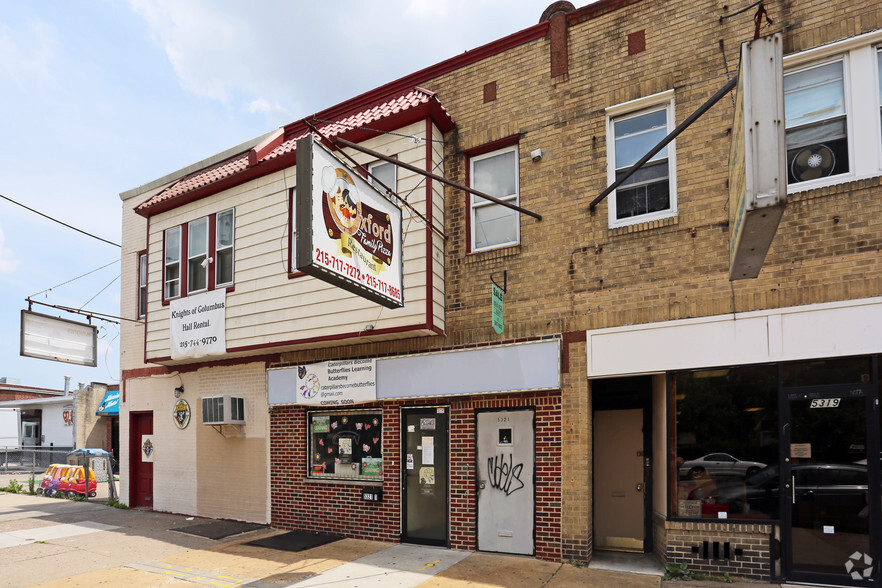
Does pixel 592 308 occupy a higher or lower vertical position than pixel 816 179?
lower

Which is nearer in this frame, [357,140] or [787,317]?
[787,317]

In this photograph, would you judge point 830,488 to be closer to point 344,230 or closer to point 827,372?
point 827,372

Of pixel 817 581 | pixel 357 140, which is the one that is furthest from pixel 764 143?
pixel 357 140

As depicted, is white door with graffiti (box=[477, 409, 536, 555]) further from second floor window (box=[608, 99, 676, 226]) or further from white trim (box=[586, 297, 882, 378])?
second floor window (box=[608, 99, 676, 226])

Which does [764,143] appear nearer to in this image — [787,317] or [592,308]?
[787,317]

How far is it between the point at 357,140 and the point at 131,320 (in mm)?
8209

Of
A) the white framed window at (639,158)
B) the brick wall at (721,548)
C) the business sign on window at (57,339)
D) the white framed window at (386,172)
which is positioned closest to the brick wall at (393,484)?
the brick wall at (721,548)

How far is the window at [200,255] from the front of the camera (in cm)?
1207

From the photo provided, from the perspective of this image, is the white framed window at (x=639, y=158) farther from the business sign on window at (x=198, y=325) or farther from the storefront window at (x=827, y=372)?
the business sign on window at (x=198, y=325)

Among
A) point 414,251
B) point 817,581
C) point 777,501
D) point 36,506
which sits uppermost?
point 414,251

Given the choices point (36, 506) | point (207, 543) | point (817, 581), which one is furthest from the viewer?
point (36, 506)

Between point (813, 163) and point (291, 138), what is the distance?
9297 mm

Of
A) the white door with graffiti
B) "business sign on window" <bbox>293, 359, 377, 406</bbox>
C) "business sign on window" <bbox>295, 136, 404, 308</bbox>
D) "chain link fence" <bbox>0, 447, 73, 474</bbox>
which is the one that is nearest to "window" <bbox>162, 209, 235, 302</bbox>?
"business sign on window" <bbox>293, 359, 377, 406</bbox>

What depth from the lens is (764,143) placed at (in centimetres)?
527
